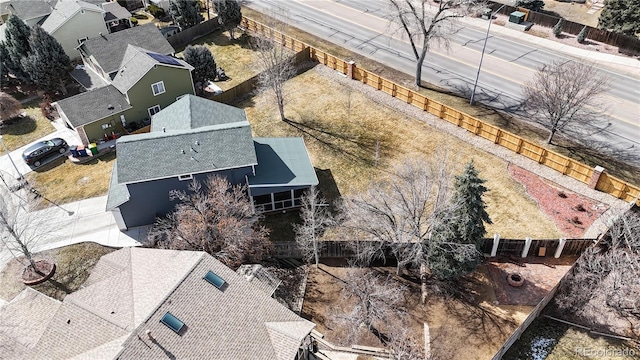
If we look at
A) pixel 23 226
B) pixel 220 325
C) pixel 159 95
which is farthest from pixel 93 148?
pixel 220 325

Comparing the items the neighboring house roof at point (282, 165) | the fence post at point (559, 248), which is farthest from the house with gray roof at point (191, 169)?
the fence post at point (559, 248)

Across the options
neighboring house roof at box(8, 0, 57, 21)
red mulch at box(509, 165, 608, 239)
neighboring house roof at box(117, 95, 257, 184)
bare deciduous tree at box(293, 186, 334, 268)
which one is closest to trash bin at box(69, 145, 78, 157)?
neighboring house roof at box(117, 95, 257, 184)

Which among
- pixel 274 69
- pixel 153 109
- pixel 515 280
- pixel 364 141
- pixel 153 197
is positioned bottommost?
pixel 515 280

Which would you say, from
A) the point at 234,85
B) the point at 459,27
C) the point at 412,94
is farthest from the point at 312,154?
the point at 459,27

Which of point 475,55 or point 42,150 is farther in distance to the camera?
point 475,55

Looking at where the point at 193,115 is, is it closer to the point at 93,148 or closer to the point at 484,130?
the point at 93,148

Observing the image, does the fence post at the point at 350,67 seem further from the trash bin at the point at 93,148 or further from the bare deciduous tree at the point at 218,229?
the trash bin at the point at 93,148
